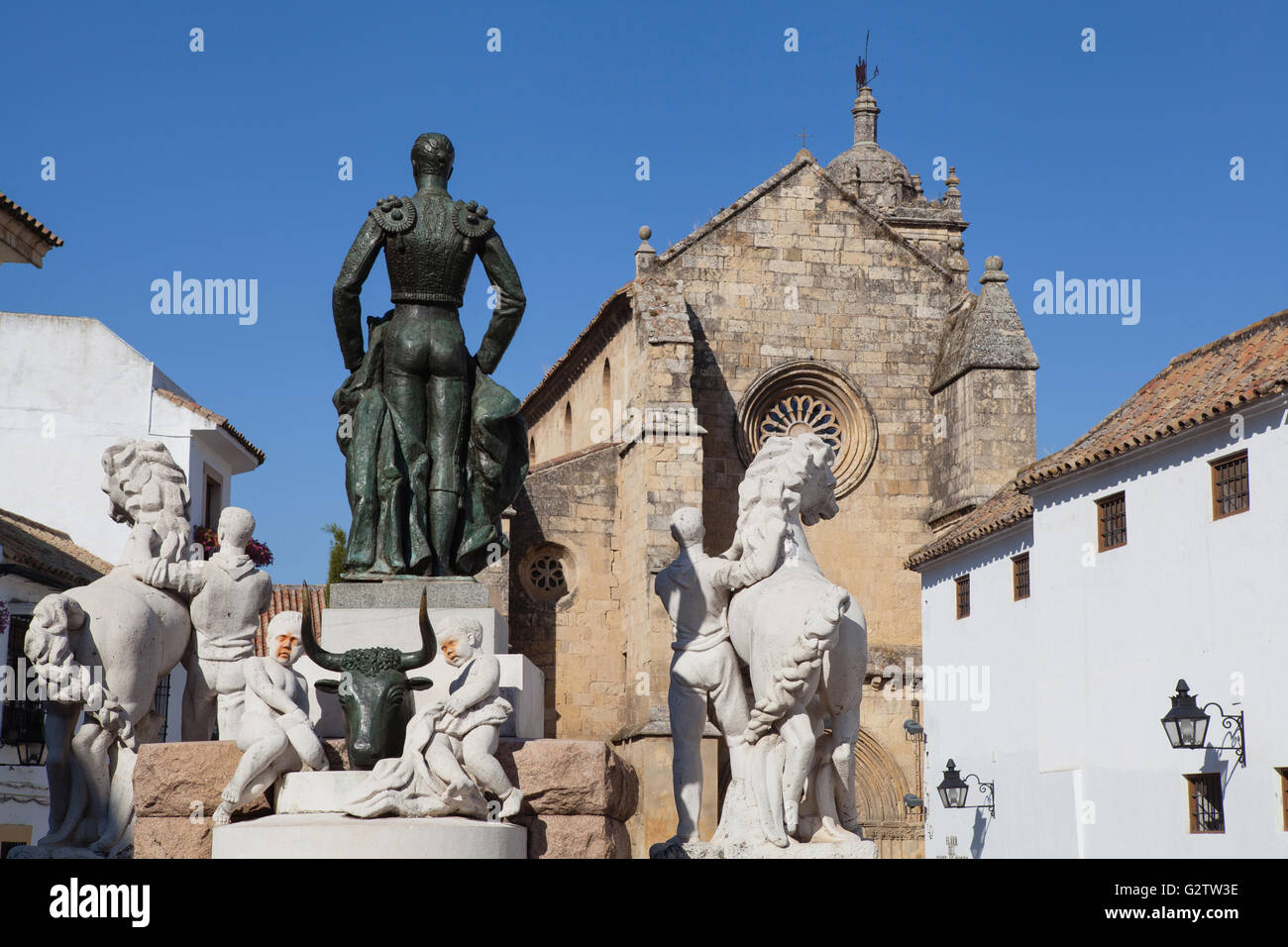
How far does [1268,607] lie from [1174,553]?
200cm

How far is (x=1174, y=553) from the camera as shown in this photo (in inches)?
790

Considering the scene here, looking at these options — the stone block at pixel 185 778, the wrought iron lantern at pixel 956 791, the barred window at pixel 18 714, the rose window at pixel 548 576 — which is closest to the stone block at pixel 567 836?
the stone block at pixel 185 778

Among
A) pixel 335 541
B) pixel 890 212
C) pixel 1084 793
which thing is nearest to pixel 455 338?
pixel 1084 793

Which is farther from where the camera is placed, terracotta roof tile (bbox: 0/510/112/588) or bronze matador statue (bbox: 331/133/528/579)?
terracotta roof tile (bbox: 0/510/112/588)

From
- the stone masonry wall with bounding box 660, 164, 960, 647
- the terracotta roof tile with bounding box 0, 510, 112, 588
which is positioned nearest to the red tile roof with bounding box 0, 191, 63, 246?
the terracotta roof tile with bounding box 0, 510, 112, 588

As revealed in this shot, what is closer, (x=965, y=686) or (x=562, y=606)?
(x=965, y=686)

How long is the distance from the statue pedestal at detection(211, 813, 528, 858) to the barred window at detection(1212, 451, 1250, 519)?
1436cm

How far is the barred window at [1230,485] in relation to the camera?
A: 19.0 m

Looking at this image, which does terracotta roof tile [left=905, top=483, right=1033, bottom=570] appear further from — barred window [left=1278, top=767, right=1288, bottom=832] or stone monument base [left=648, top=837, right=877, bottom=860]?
stone monument base [left=648, top=837, right=877, bottom=860]

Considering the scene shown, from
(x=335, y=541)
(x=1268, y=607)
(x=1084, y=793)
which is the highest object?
(x=335, y=541)

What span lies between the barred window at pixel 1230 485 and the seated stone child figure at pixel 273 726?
14280 millimetres

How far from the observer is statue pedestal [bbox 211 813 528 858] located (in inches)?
252

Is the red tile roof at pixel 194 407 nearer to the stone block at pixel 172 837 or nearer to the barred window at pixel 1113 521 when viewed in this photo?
the barred window at pixel 1113 521

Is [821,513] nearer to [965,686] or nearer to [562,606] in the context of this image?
[965,686]
